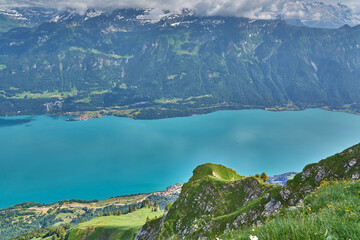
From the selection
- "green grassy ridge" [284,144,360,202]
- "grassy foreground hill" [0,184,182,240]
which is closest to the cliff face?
"green grassy ridge" [284,144,360,202]

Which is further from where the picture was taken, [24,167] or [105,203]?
[24,167]

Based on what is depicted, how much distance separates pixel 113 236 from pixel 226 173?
140ft

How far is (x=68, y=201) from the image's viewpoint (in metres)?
164

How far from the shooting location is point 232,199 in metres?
39.2

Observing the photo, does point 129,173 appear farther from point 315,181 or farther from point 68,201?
point 315,181

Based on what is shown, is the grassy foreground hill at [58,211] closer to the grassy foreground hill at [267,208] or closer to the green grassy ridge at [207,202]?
the grassy foreground hill at [267,208]

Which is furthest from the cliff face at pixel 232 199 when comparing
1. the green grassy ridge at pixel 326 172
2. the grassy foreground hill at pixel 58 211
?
the grassy foreground hill at pixel 58 211

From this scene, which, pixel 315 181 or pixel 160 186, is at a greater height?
pixel 160 186

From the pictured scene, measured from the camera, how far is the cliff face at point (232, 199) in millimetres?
21253

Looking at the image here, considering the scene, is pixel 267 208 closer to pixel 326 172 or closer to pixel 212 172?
pixel 326 172

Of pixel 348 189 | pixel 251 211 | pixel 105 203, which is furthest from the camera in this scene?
pixel 105 203

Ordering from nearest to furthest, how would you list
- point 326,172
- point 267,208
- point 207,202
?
point 326,172, point 267,208, point 207,202

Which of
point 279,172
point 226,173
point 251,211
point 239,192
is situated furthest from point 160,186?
point 251,211

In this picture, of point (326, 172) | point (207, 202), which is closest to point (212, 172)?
point (207, 202)
